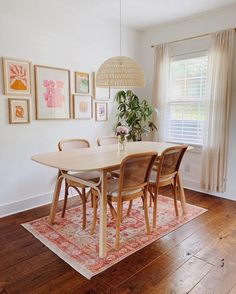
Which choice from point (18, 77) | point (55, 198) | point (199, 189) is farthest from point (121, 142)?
point (199, 189)

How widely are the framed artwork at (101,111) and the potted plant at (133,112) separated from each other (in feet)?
0.74

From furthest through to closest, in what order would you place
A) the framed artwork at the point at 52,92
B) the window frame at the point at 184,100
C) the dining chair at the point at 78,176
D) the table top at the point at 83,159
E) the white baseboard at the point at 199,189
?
the window frame at the point at 184,100
the white baseboard at the point at 199,189
the framed artwork at the point at 52,92
the dining chair at the point at 78,176
the table top at the point at 83,159

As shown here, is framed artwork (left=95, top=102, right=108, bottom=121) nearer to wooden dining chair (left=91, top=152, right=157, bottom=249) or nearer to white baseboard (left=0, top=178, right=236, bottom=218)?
white baseboard (left=0, top=178, right=236, bottom=218)

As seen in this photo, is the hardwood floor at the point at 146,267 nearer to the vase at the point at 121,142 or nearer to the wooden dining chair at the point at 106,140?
the vase at the point at 121,142

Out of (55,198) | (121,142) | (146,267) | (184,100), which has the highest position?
(184,100)

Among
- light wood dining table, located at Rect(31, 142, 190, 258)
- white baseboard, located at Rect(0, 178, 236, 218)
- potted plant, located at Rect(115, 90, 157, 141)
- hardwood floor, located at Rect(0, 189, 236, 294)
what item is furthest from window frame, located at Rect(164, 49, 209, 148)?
light wood dining table, located at Rect(31, 142, 190, 258)

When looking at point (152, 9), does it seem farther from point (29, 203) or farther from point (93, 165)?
point (29, 203)

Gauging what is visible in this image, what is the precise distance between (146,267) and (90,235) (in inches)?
28.0

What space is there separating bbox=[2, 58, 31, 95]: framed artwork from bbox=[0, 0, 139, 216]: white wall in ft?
0.26

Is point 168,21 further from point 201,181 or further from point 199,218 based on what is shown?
point 199,218

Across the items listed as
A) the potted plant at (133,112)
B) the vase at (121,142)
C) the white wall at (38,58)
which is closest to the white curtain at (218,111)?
the potted plant at (133,112)

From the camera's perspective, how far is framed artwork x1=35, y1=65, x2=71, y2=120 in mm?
3191

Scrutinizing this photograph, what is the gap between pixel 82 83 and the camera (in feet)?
12.0

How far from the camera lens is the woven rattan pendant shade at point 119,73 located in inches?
98.6
